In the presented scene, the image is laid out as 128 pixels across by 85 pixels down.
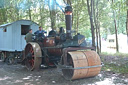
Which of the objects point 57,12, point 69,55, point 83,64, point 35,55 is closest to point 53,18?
point 57,12

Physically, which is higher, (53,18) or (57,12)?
(57,12)

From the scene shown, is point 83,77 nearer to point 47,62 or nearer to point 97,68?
point 97,68

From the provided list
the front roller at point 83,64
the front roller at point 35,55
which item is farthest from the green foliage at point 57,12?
the front roller at point 83,64

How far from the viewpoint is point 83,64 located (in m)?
5.08

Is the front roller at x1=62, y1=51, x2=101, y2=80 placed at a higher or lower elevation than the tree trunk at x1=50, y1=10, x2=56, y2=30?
lower

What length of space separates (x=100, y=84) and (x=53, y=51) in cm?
258

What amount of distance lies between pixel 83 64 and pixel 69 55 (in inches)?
24.5

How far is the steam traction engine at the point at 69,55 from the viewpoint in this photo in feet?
16.7

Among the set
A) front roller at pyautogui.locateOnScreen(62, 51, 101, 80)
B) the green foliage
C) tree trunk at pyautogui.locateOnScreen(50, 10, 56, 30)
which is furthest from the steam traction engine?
the green foliage

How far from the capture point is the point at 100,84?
509cm

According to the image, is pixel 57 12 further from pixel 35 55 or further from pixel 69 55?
pixel 69 55

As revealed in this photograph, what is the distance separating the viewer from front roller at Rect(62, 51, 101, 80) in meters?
4.99

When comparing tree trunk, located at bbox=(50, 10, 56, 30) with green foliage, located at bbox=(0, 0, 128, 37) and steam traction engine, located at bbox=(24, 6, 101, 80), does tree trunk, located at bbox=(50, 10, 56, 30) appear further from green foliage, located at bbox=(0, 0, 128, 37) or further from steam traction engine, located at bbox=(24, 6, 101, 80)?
steam traction engine, located at bbox=(24, 6, 101, 80)

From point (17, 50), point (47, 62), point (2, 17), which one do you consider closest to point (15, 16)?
point (2, 17)
